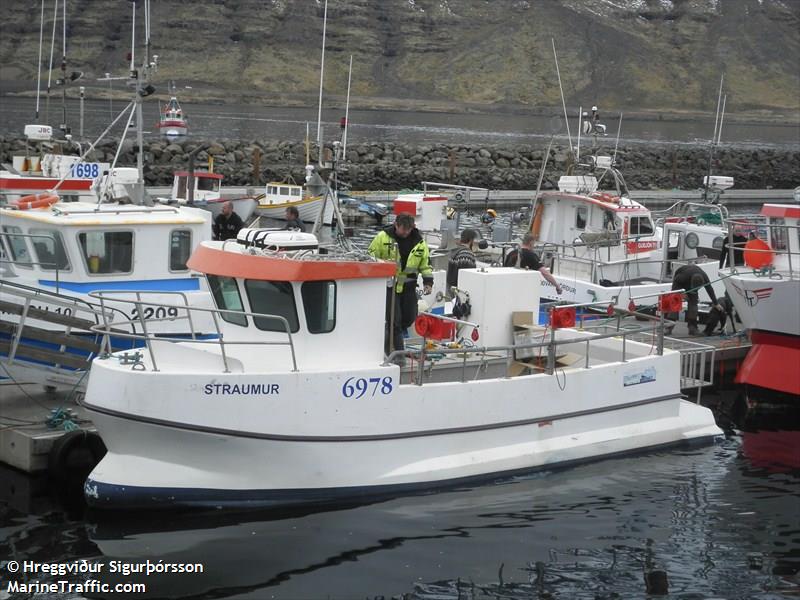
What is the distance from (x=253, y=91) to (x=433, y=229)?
132 meters

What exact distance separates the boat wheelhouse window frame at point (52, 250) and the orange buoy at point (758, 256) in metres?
10.5

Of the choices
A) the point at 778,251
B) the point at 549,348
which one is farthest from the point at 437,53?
the point at 549,348

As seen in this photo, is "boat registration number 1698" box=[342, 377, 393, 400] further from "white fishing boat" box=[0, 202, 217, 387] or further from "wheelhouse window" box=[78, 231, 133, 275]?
"wheelhouse window" box=[78, 231, 133, 275]

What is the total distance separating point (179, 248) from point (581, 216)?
10.7 metres

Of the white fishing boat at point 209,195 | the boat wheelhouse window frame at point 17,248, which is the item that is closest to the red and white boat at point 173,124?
the white fishing boat at point 209,195

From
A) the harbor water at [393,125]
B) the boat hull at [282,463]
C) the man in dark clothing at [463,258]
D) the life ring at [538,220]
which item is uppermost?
the harbor water at [393,125]

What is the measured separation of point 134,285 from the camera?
1658cm

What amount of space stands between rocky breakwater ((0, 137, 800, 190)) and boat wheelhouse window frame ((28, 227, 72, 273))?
96.7 ft

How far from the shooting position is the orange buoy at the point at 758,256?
61.8ft

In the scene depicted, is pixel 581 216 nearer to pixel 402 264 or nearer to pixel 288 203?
pixel 402 264

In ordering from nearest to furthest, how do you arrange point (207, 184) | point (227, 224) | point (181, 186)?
point (227, 224) < point (181, 186) < point (207, 184)

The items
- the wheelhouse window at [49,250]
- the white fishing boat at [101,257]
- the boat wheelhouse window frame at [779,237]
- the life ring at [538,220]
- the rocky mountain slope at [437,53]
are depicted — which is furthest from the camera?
the rocky mountain slope at [437,53]

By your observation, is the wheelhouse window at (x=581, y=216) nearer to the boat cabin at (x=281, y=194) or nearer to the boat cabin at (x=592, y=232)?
the boat cabin at (x=592, y=232)

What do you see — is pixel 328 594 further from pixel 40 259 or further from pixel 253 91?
pixel 253 91
